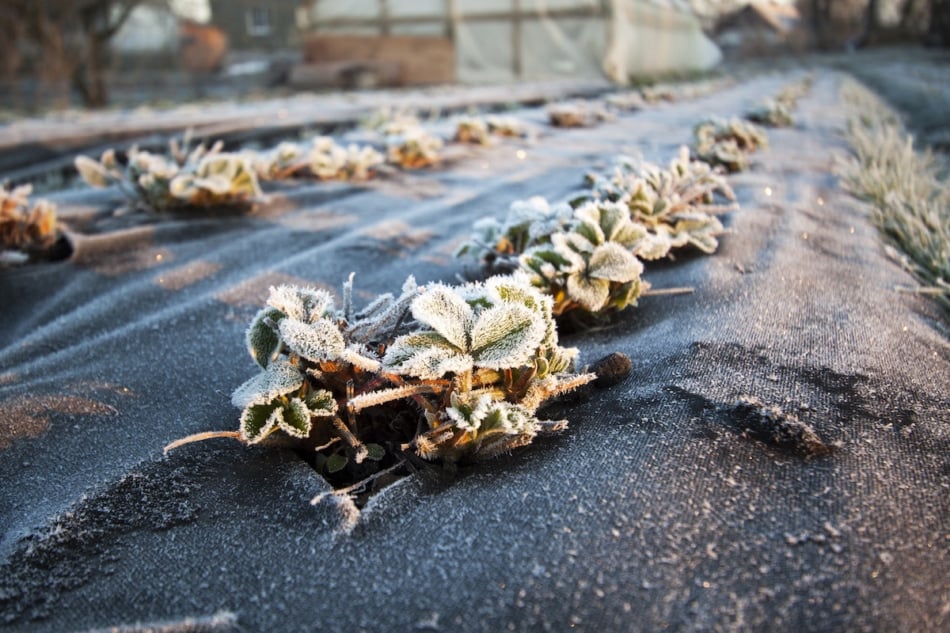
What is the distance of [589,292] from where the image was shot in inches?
51.6

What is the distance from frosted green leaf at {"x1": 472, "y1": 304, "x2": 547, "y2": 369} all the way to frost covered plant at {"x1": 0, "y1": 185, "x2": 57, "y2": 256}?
1.59 metres

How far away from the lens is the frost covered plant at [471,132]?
379 cm

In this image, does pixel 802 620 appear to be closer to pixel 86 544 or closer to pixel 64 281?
pixel 86 544

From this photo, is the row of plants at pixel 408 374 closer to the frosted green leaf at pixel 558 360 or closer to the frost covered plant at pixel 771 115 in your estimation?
the frosted green leaf at pixel 558 360

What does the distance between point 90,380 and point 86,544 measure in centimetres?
51

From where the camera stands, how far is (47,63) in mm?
10625

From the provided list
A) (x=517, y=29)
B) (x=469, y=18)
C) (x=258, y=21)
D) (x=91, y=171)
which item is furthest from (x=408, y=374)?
(x=258, y=21)

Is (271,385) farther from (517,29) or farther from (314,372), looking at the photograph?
(517,29)

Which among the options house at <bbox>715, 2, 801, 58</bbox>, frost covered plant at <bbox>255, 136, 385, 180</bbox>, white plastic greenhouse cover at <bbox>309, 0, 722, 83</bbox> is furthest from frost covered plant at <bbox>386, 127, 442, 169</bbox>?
house at <bbox>715, 2, 801, 58</bbox>

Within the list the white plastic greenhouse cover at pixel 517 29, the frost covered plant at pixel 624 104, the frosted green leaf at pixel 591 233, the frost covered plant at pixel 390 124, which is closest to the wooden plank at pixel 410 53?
the white plastic greenhouse cover at pixel 517 29

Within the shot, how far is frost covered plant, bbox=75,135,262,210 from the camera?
89.6 inches

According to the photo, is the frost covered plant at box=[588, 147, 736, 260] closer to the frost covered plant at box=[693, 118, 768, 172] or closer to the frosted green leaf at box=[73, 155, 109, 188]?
the frost covered plant at box=[693, 118, 768, 172]

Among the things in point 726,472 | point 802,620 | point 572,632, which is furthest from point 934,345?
point 572,632

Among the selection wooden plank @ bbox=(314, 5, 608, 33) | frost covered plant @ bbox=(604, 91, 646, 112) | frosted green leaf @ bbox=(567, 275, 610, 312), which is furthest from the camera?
wooden plank @ bbox=(314, 5, 608, 33)
